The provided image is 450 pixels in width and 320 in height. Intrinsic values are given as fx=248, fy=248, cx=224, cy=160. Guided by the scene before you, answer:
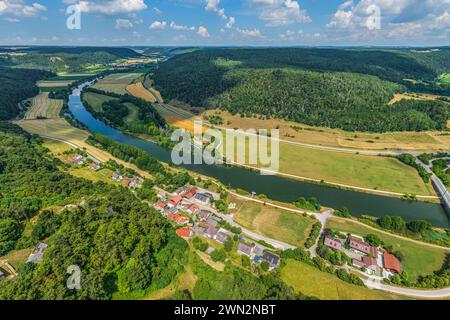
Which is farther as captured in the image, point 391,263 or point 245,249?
point 245,249

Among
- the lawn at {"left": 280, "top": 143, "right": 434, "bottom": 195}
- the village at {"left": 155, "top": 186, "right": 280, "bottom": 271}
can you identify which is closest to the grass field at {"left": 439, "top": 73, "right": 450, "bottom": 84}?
the lawn at {"left": 280, "top": 143, "right": 434, "bottom": 195}

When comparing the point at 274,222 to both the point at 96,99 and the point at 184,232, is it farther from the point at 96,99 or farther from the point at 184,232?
the point at 96,99

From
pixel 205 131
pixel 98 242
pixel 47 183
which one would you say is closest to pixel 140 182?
pixel 47 183

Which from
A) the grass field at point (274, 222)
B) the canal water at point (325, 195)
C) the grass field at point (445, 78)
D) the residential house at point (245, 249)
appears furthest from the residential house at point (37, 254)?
the grass field at point (445, 78)

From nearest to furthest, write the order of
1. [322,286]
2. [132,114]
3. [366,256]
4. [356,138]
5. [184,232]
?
1. [322,286]
2. [366,256]
3. [184,232]
4. [356,138]
5. [132,114]

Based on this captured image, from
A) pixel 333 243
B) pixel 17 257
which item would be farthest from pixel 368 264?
pixel 17 257

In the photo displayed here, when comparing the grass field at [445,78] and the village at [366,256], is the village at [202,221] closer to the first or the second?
the village at [366,256]
